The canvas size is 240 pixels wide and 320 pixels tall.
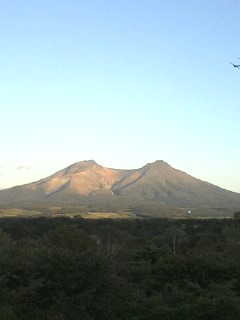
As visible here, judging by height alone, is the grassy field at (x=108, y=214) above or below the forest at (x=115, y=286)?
above

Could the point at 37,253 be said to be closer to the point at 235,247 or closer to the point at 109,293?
the point at 109,293

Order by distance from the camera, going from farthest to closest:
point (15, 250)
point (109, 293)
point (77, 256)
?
point (15, 250) → point (77, 256) → point (109, 293)

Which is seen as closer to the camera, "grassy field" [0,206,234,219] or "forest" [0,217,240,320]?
"forest" [0,217,240,320]

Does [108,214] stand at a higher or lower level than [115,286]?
higher

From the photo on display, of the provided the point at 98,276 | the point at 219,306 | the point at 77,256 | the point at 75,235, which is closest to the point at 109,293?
the point at 98,276

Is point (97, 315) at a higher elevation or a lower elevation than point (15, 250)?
lower

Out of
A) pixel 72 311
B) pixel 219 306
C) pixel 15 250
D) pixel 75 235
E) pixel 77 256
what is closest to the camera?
pixel 219 306

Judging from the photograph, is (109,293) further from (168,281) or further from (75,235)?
(75,235)

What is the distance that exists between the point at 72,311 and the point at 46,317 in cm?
113

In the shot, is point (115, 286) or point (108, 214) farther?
point (108, 214)

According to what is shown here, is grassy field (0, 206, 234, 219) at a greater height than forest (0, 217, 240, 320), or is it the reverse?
grassy field (0, 206, 234, 219)

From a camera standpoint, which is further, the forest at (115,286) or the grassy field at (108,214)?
the grassy field at (108,214)

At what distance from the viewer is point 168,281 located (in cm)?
2633

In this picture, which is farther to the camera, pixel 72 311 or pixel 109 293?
pixel 109 293
